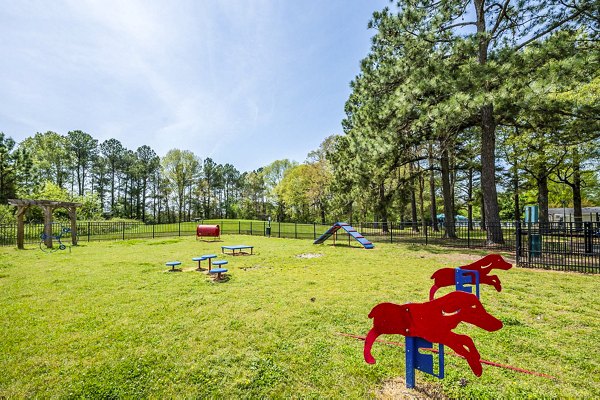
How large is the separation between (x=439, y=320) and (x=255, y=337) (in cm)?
258

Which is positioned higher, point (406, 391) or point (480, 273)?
point (480, 273)

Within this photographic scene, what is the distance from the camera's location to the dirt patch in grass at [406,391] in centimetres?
267

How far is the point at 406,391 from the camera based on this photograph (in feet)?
9.04

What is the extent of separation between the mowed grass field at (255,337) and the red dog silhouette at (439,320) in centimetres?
74

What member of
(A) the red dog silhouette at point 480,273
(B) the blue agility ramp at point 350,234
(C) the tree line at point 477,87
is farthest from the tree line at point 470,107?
(A) the red dog silhouette at point 480,273

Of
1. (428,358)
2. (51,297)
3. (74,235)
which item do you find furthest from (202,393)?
(74,235)

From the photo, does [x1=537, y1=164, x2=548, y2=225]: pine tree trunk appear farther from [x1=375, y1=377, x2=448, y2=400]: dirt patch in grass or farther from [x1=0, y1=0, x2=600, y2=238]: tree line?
[x1=375, y1=377, x2=448, y2=400]: dirt patch in grass

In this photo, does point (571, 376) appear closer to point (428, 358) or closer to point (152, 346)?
point (428, 358)

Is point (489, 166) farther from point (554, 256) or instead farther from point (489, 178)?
point (554, 256)

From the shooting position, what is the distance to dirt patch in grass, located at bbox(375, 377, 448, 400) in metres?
2.67

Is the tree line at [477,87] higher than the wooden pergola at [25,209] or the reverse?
higher

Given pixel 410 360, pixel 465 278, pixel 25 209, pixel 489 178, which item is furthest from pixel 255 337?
pixel 25 209

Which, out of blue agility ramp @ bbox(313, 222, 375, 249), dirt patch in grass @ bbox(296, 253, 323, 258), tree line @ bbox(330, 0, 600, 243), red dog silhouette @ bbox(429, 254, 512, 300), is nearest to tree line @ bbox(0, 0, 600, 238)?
tree line @ bbox(330, 0, 600, 243)

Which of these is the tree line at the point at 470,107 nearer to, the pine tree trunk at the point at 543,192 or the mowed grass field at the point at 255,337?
the pine tree trunk at the point at 543,192
